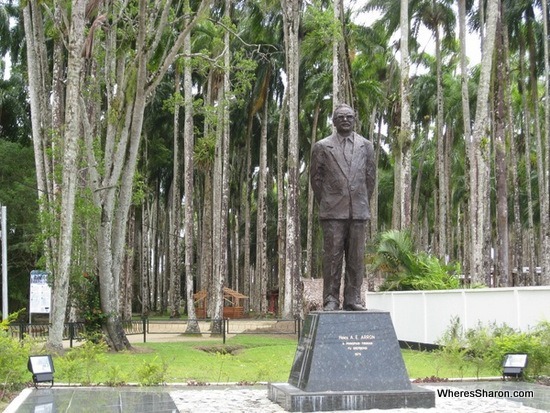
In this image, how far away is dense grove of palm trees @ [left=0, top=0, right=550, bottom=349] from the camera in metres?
20.7

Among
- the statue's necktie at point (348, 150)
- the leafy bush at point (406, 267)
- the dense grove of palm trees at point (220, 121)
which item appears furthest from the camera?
the leafy bush at point (406, 267)

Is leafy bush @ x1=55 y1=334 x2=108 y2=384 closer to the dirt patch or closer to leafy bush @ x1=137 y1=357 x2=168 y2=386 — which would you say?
leafy bush @ x1=137 y1=357 x2=168 y2=386

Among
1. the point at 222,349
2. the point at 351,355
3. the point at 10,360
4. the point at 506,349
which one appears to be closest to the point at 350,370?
the point at 351,355

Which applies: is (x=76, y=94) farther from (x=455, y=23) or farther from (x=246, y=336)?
(x=455, y=23)

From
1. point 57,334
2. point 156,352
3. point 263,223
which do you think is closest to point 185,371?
point 57,334

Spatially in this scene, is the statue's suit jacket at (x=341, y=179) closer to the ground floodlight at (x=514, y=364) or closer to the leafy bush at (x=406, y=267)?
the ground floodlight at (x=514, y=364)

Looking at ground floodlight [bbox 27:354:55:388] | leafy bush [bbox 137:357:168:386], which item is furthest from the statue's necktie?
ground floodlight [bbox 27:354:55:388]

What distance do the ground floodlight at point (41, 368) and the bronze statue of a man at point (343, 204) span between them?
472cm

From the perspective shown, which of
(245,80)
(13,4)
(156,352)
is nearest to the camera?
(156,352)

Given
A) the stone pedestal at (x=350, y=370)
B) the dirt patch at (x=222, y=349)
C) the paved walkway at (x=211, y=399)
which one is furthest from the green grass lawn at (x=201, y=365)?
the stone pedestal at (x=350, y=370)

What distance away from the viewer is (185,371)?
52.1ft

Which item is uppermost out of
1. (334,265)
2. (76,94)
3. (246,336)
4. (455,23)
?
(455,23)

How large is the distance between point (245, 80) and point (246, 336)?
9.17 metres

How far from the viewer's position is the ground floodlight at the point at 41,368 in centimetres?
1259
